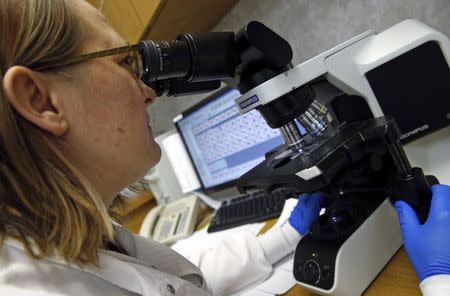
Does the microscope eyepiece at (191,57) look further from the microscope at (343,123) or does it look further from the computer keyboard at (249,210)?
the computer keyboard at (249,210)

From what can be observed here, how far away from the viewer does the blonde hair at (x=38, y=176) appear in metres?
0.48

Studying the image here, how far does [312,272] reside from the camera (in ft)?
1.98

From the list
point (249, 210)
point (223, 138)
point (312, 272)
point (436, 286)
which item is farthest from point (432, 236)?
point (223, 138)

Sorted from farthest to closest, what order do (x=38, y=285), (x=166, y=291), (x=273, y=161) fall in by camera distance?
(x=273, y=161), (x=166, y=291), (x=38, y=285)

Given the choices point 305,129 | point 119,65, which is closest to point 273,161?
point 305,129

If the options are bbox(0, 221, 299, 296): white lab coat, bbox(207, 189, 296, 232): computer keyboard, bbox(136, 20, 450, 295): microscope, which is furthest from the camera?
bbox(207, 189, 296, 232): computer keyboard

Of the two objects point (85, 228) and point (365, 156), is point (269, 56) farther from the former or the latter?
point (85, 228)

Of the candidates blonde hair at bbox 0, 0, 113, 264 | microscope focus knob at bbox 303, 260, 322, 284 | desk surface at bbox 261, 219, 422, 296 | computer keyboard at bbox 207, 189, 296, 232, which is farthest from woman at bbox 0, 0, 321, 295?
computer keyboard at bbox 207, 189, 296, 232

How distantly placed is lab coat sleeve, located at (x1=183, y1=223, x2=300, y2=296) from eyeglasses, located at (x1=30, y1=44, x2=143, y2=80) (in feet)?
1.51

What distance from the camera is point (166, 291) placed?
0.55 meters

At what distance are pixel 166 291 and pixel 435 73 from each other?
0.57m

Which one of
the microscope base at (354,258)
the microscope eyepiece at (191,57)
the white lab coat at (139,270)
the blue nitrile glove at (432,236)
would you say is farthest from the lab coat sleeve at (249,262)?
the microscope eyepiece at (191,57)

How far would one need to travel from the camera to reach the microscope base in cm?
57

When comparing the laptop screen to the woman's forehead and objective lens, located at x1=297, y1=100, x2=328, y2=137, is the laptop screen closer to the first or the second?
objective lens, located at x1=297, y1=100, x2=328, y2=137
